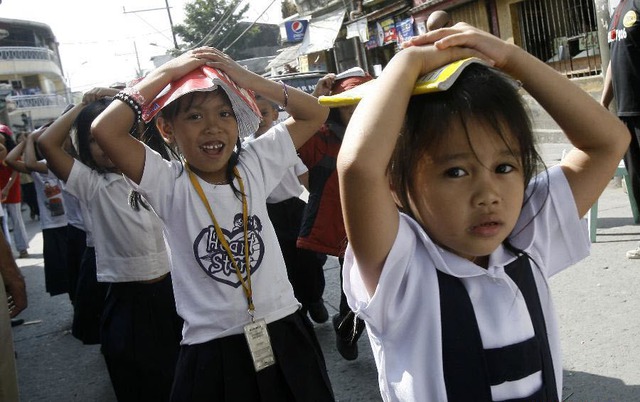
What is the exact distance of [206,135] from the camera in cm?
→ 255

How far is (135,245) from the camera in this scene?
3.39 meters

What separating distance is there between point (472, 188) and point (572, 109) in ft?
1.02

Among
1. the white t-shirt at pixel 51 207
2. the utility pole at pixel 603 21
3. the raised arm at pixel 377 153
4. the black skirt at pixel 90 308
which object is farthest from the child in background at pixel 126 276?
the utility pole at pixel 603 21

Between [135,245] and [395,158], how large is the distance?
2.20 meters

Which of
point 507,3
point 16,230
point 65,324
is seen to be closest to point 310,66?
point 507,3

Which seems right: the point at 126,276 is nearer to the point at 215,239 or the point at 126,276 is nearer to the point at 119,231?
the point at 119,231

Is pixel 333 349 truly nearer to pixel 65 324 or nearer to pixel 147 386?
pixel 147 386

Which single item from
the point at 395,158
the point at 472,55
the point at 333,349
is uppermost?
the point at 472,55

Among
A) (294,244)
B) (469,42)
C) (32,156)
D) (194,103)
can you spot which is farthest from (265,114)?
(469,42)

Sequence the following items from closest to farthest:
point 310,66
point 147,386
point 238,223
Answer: point 238,223 < point 147,386 < point 310,66

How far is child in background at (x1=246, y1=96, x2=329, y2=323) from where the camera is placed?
4.59 m

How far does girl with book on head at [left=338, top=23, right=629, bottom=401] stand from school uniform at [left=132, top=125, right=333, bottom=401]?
98cm

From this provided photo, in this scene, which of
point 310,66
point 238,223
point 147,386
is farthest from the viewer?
point 310,66

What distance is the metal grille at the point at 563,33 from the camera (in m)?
11.5
